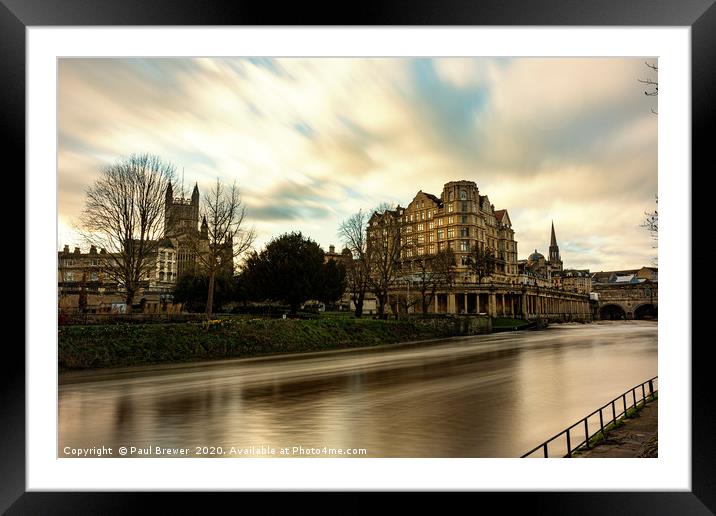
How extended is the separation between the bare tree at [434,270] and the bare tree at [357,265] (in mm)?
1537

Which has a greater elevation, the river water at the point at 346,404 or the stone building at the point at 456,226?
the stone building at the point at 456,226

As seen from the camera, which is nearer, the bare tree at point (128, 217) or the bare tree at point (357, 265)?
the bare tree at point (128, 217)

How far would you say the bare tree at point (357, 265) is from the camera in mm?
11434

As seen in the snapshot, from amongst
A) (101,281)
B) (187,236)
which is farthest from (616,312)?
(187,236)

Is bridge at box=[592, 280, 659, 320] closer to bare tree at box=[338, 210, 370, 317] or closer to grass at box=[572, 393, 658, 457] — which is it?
grass at box=[572, 393, 658, 457]

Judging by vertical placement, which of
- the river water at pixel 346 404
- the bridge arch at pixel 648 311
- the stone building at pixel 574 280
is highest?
the stone building at pixel 574 280

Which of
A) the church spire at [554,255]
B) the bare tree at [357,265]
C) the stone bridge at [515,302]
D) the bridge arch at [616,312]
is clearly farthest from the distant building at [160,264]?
the stone bridge at [515,302]

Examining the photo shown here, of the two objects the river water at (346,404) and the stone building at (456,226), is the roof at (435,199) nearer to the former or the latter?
the stone building at (456,226)

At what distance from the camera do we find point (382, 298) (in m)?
14.1

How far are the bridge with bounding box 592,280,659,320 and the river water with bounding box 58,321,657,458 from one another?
15 centimetres
